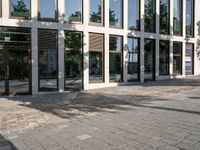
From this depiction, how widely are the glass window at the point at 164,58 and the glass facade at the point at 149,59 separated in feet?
2.80

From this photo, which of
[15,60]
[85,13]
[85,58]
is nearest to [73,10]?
[85,13]

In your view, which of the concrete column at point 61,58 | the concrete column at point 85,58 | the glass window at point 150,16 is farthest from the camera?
the glass window at point 150,16

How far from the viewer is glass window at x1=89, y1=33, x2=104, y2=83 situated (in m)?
18.0

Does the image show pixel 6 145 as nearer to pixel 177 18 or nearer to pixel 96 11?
pixel 96 11

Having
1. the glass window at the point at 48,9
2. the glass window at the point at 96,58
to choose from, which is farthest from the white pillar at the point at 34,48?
the glass window at the point at 96,58

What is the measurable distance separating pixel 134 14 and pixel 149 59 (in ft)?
11.2

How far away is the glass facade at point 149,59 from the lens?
21.2m

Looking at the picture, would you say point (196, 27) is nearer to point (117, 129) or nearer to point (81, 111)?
point (81, 111)

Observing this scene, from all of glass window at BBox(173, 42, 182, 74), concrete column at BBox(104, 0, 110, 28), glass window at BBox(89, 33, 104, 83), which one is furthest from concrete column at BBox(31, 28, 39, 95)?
glass window at BBox(173, 42, 182, 74)

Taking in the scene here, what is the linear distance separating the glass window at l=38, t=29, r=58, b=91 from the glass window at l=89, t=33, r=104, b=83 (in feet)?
7.62

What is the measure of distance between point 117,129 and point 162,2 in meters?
17.5

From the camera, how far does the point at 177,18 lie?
2420 cm

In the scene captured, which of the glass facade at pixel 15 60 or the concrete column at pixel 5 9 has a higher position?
the concrete column at pixel 5 9

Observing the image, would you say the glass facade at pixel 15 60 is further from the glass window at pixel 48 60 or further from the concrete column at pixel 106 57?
the concrete column at pixel 106 57
